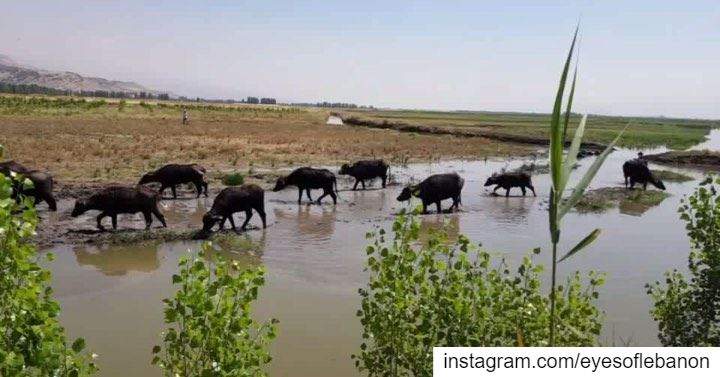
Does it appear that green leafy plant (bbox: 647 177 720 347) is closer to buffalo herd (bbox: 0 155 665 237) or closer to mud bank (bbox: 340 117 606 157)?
buffalo herd (bbox: 0 155 665 237)

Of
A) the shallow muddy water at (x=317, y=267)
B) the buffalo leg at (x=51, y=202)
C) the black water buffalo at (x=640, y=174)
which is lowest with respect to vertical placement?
the shallow muddy water at (x=317, y=267)

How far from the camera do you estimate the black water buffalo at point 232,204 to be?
14133mm

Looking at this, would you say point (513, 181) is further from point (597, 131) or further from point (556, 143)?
point (597, 131)

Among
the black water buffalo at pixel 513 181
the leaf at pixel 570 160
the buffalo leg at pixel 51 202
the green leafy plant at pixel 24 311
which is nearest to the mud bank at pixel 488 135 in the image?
the black water buffalo at pixel 513 181

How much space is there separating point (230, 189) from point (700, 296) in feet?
36.3

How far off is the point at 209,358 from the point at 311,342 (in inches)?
175

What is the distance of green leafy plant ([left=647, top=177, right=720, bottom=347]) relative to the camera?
568 centimetres

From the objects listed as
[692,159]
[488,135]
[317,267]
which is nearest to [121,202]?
[317,267]

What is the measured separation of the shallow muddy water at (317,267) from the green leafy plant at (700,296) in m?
2.23

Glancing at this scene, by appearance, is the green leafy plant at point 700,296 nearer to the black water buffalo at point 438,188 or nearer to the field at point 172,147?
the black water buffalo at point 438,188

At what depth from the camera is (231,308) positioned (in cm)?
366

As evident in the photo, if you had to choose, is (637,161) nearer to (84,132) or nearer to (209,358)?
(209,358)

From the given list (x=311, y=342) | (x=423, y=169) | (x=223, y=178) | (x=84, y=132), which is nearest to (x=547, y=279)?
(x=311, y=342)

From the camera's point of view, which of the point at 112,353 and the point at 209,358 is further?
the point at 112,353
